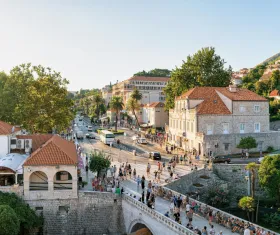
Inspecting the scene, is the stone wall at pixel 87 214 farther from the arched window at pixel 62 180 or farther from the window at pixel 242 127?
the window at pixel 242 127

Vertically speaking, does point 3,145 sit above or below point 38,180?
above

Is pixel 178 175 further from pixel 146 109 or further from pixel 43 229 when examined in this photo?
pixel 146 109

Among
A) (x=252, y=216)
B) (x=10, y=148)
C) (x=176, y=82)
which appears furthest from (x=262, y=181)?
(x=176, y=82)

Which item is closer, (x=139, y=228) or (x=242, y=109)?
(x=139, y=228)

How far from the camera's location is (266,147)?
49406 millimetres

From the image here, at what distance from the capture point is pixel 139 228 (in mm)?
27844

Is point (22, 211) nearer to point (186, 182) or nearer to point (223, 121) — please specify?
point (186, 182)

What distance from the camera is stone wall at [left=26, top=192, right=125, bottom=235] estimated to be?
1111 inches

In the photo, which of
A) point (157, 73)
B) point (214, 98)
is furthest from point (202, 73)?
Result: point (157, 73)

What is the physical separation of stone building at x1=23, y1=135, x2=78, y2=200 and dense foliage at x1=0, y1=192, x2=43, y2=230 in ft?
3.67

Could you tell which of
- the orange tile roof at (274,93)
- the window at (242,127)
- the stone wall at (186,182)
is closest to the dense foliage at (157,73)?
the orange tile roof at (274,93)

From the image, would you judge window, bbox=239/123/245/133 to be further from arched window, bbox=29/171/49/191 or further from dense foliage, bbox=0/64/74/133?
arched window, bbox=29/171/49/191

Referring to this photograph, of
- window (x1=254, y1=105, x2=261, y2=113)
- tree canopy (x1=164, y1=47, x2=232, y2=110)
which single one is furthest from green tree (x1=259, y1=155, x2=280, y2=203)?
tree canopy (x1=164, y1=47, x2=232, y2=110)

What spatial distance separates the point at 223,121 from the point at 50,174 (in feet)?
91.8
